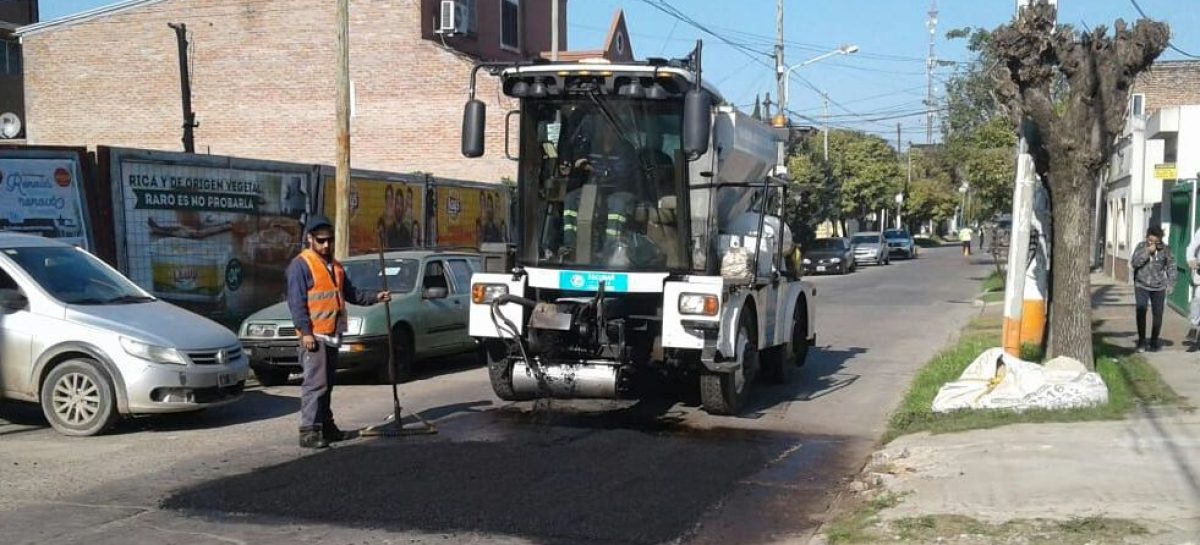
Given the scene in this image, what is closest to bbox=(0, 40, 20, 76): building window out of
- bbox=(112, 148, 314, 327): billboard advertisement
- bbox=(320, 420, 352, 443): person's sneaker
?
bbox=(112, 148, 314, 327): billboard advertisement

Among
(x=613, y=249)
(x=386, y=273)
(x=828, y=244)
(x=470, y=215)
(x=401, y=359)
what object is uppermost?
(x=470, y=215)

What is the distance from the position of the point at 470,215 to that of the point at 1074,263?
16562mm

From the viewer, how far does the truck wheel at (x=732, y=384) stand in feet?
34.8

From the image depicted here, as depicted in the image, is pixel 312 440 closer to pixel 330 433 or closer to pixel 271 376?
pixel 330 433

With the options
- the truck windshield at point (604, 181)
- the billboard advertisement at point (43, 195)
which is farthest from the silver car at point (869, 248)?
the truck windshield at point (604, 181)

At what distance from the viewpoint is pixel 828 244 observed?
43.5 m

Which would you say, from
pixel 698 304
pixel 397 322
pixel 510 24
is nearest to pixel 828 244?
pixel 510 24

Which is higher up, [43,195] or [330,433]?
[43,195]

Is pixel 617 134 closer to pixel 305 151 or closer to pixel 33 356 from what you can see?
pixel 33 356

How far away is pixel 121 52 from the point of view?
36.4 metres

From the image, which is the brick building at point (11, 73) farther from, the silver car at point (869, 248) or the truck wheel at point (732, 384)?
the truck wheel at point (732, 384)

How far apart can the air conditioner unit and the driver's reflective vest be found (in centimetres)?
2465

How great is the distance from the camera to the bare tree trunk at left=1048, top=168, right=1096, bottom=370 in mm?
11859

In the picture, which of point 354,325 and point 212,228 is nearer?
point 354,325
